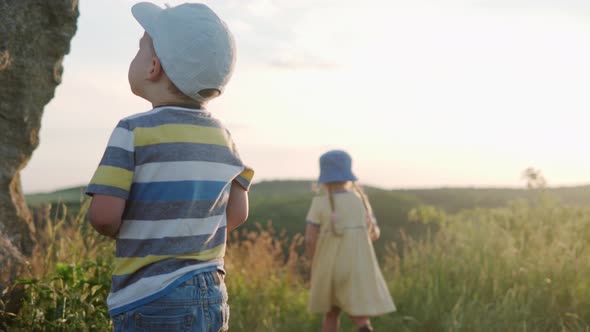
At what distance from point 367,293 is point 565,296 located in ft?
5.69

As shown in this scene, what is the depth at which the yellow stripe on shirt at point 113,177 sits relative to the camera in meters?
2.22

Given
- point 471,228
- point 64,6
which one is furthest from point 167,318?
point 471,228

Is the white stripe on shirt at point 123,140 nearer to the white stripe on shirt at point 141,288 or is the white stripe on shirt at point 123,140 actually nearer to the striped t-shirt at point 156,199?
the striped t-shirt at point 156,199

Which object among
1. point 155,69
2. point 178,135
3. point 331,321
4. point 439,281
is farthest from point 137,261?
point 439,281

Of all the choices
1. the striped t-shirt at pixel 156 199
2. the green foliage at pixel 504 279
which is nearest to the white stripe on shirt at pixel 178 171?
the striped t-shirt at pixel 156 199

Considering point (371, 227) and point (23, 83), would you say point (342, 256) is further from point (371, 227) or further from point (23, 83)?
point (23, 83)

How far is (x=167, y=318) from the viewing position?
7.32 ft

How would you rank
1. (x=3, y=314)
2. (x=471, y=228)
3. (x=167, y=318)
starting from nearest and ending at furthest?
(x=167, y=318) → (x=3, y=314) → (x=471, y=228)

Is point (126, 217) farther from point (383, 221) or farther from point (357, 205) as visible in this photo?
point (383, 221)

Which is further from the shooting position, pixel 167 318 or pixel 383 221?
pixel 383 221

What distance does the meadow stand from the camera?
12.6 ft

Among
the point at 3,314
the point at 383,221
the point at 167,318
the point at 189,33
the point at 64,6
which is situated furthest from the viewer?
the point at 383,221

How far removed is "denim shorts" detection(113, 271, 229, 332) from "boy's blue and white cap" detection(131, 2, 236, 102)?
692mm

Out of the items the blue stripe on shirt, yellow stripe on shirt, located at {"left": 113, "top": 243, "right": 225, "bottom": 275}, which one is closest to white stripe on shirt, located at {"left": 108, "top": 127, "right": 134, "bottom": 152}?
the blue stripe on shirt
